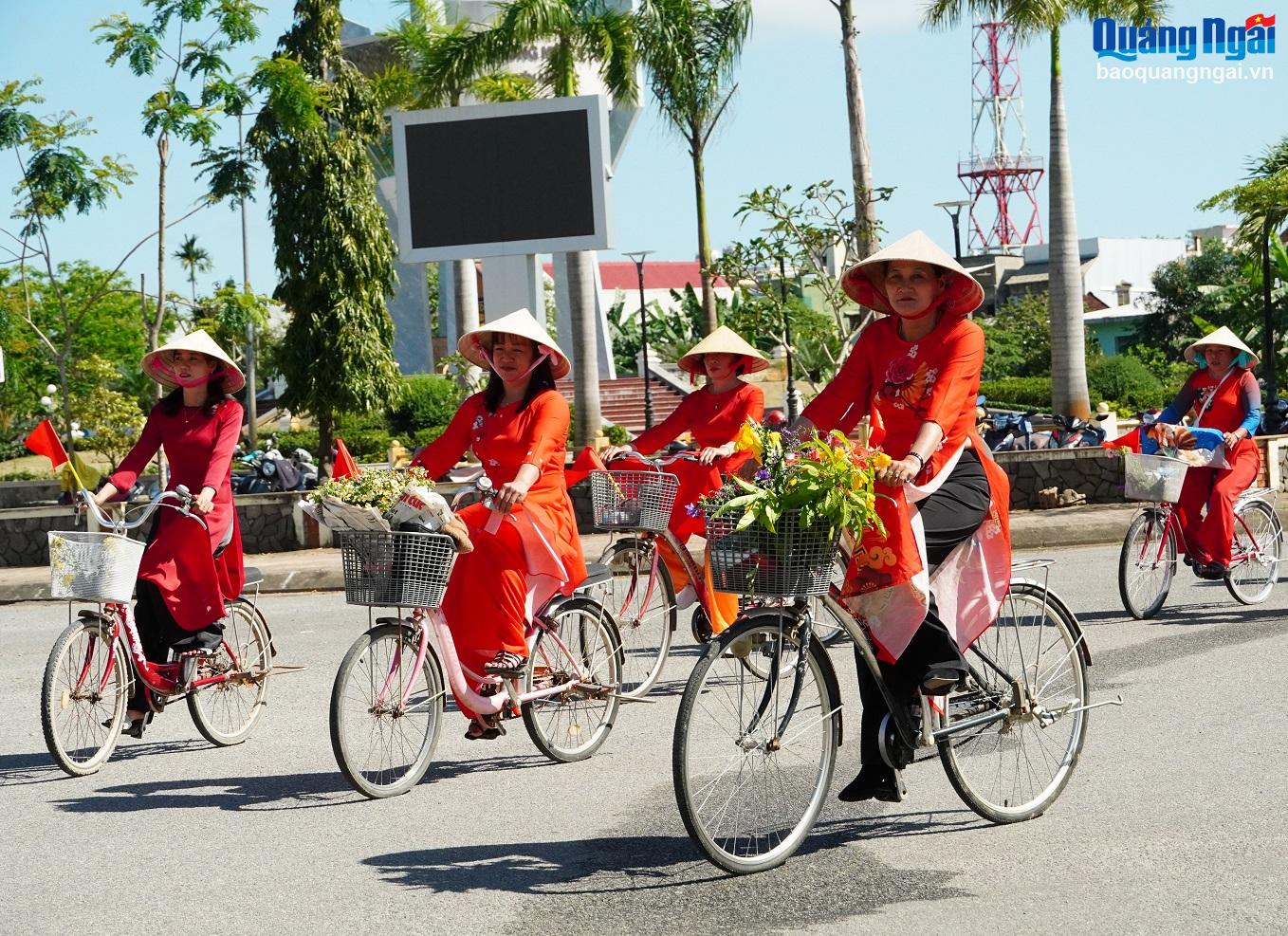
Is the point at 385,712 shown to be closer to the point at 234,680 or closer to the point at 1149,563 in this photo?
the point at 234,680

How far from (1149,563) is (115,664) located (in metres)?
6.61

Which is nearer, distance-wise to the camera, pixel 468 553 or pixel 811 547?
pixel 811 547

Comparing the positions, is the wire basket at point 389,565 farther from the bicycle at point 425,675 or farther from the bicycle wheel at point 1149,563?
the bicycle wheel at point 1149,563

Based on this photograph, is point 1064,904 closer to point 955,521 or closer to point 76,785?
point 955,521

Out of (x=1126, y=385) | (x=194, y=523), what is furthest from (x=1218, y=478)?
(x=1126, y=385)

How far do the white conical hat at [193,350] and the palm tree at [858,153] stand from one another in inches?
603

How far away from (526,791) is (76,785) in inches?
78.8

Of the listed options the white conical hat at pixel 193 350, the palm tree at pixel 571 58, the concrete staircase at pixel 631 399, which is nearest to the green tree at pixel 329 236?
the palm tree at pixel 571 58

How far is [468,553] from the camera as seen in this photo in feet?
21.2

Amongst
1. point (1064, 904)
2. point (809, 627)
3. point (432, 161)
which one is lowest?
point (1064, 904)

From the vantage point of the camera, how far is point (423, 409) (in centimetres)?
4047

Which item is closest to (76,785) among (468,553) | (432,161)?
(468,553)

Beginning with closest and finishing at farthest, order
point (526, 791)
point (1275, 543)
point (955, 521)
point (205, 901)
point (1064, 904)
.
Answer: point (1064, 904) < point (205, 901) < point (955, 521) < point (526, 791) < point (1275, 543)

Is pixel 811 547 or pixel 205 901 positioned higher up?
pixel 811 547
